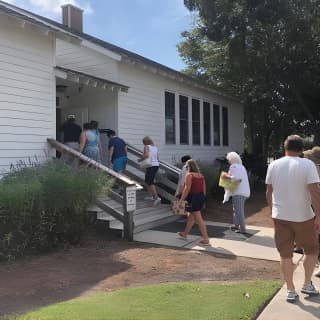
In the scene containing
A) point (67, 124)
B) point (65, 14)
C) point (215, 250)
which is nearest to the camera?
point (215, 250)

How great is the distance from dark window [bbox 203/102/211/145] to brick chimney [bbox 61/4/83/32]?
234 inches

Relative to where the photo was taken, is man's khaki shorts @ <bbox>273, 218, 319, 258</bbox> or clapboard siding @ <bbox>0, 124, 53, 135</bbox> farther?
clapboard siding @ <bbox>0, 124, 53, 135</bbox>

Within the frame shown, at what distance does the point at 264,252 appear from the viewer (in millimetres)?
8258

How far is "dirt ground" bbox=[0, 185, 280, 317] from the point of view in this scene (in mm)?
5809

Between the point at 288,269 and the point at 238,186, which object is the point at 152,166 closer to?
the point at 238,186

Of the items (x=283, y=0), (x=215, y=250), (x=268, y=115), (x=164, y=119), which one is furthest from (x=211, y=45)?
(x=215, y=250)

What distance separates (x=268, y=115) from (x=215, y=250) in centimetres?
2076

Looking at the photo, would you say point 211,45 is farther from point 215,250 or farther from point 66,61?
point 215,250

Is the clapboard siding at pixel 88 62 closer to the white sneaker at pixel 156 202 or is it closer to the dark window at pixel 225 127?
the white sneaker at pixel 156 202

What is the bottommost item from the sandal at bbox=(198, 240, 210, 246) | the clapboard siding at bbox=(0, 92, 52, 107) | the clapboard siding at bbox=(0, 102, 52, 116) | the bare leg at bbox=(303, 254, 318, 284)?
the sandal at bbox=(198, 240, 210, 246)

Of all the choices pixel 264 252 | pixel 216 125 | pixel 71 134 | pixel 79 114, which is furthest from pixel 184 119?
pixel 264 252

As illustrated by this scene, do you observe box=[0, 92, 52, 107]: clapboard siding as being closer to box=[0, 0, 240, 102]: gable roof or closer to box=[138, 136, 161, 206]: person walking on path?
box=[0, 0, 240, 102]: gable roof

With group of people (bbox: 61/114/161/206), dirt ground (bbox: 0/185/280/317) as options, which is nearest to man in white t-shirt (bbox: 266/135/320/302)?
dirt ground (bbox: 0/185/280/317)

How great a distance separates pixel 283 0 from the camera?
19172mm
